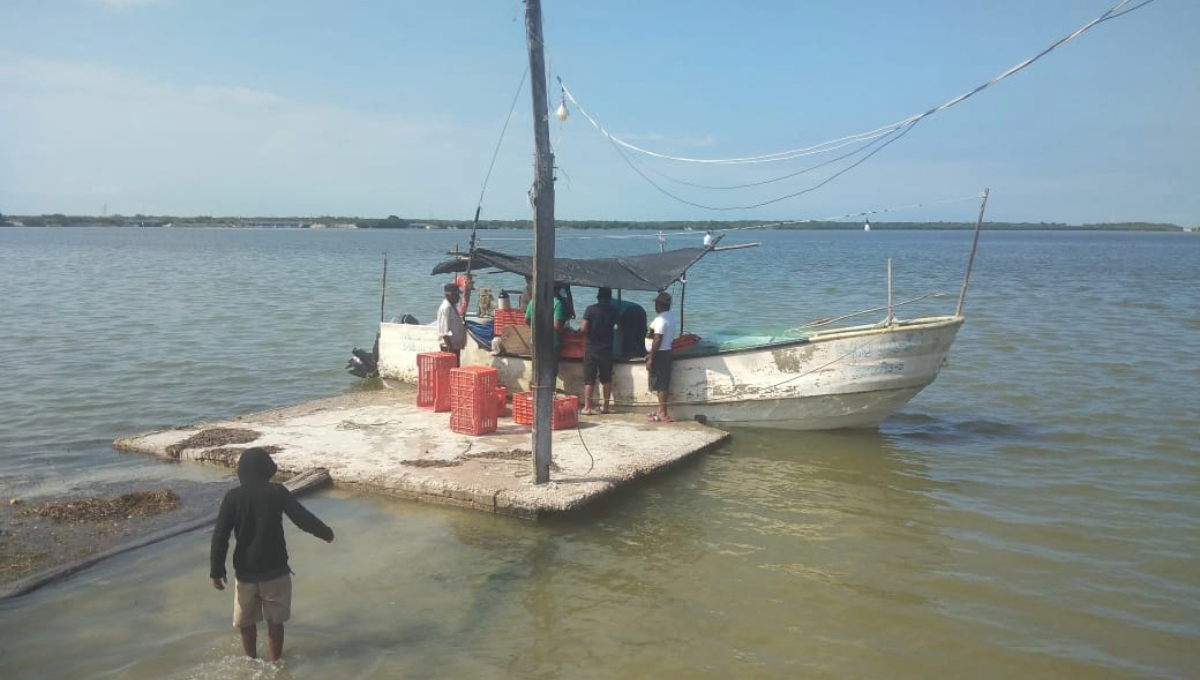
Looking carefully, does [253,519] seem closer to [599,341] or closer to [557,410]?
[557,410]

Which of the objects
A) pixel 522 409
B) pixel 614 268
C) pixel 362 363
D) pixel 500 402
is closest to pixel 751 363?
pixel 614 268

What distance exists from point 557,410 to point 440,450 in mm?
1699

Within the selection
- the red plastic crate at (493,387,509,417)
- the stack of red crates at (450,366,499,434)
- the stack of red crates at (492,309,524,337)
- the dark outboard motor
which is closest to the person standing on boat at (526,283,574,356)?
the stack of red crates at (492,309,524,337)

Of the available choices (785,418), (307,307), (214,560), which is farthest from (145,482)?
(307,307)

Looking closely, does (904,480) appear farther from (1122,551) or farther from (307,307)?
(307,307)

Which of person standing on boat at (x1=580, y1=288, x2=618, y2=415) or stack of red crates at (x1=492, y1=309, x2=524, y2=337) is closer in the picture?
person standing on boat at (x1=580, y1=288, x2=618, y2=415)

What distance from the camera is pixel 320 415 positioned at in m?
11.1

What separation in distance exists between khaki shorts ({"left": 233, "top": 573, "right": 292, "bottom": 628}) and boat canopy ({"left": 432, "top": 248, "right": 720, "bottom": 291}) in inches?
251

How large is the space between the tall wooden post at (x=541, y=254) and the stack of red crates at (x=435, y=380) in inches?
140

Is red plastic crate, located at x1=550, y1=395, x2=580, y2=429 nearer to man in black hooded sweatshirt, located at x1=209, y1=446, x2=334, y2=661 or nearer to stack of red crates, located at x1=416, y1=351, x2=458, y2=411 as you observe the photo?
stack of red crates, located at x1=416, y1=351, x2=458, y2=411

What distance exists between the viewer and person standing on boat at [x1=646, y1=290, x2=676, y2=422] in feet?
35.1

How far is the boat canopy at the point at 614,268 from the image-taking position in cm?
1123

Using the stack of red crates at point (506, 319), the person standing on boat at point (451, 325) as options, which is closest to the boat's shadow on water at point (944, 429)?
the stack of red crates at point (506, 319)

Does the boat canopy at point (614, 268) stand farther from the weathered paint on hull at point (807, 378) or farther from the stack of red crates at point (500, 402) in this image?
the stack of red crates at point (500, 402)
